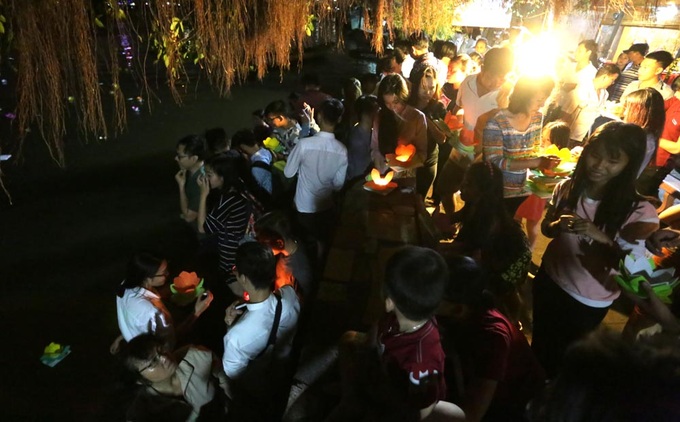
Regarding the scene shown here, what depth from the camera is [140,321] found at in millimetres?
2697

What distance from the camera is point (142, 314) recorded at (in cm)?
269

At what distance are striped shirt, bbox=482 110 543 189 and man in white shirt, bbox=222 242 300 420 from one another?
6.81 ft

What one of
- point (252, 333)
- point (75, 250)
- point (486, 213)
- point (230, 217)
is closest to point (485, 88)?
point (486, 213)

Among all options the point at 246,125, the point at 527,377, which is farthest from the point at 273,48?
the point at 246,125

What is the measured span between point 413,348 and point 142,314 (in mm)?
1936

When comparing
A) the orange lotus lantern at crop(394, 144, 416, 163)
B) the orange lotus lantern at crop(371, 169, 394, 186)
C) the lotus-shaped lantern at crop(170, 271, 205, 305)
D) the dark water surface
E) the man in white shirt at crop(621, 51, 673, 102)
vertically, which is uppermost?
the man in white shirt at crop(621, 51, 673, 102)

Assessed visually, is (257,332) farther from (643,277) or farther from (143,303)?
(643,277)

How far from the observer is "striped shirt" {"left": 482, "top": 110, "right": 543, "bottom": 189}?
335 centimetres

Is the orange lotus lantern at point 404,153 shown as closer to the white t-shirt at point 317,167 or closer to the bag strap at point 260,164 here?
the white t-shirt at point 317,167

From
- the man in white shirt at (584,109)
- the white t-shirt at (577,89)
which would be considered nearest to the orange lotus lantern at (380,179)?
the man in white shirt at (584,109)

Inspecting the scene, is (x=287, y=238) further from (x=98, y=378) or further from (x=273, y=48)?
(x=98, y=378)

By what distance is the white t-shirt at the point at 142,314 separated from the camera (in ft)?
8.82

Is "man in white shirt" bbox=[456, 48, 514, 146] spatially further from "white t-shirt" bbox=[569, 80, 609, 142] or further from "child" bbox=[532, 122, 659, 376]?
"child" bbox=[532, 122, 659, 376]

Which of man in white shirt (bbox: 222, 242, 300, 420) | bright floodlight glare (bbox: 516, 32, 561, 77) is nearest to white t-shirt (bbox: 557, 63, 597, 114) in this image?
bright floodlight glare (bbox: 516, 32, 561, 77)
